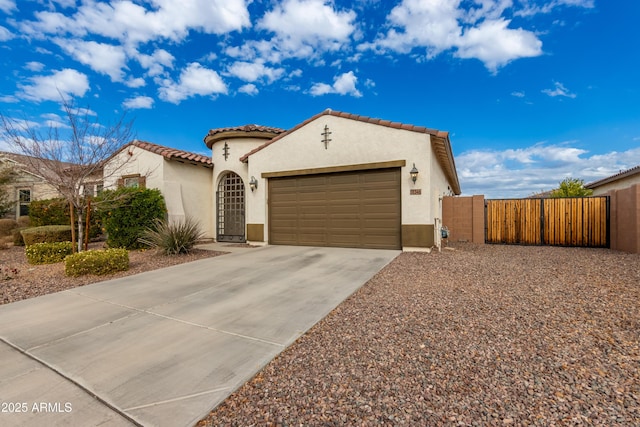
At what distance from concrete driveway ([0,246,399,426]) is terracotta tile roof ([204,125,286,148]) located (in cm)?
719

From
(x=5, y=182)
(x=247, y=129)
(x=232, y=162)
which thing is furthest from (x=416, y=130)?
(x=5, y=182)

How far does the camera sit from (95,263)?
5840mm

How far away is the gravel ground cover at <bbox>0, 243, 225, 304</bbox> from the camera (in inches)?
190

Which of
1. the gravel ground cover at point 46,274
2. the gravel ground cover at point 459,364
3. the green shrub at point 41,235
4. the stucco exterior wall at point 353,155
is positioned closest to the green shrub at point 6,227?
the green shrub at point 41,235

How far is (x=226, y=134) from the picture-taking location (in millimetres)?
11273

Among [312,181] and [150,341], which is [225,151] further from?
[150,341]

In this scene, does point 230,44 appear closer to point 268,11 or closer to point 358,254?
point 268,11

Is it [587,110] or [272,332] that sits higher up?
[587,110]

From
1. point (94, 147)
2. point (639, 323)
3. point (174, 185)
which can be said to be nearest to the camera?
point (639, 323)

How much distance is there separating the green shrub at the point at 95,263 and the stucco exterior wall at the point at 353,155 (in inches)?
190

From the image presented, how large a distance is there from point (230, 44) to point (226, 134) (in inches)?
134

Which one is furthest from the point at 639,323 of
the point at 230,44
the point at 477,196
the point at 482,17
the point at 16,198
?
the point at 16,198

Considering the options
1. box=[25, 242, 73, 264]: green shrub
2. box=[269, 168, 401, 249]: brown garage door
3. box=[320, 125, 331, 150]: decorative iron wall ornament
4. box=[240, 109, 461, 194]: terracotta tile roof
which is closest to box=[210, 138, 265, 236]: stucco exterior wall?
box=[240, 109, 461, 194]: terracotta tile roof

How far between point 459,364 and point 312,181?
7852 millimetres
